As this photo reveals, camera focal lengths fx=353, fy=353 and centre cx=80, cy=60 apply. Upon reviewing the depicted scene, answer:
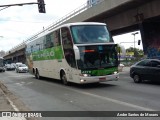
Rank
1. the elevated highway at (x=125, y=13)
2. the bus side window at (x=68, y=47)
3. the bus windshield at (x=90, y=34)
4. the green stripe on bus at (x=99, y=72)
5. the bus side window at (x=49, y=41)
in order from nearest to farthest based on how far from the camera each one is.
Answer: the green stripe on bus at (x=99, y=72), the bus windshield at (x=90, y=34), the bus side window at (x=68, y=47), the bus side window at (x=49, y=41), the elevated highway at (x=125, y=13)

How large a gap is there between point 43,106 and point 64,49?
7.54 m

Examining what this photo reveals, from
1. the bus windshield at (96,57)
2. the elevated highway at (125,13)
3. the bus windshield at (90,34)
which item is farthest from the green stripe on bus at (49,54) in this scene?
the elevated highway at (125,13)

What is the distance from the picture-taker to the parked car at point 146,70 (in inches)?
750

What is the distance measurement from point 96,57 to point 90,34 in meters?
1.34

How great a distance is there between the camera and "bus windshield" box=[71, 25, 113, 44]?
1808 cm

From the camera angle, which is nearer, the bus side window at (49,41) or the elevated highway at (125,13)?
the bus side window at (49,41)

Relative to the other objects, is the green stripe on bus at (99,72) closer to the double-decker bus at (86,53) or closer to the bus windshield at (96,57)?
the double-decker bus at (86,53)

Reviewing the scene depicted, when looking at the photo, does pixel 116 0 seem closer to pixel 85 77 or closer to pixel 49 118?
pixel 85 77

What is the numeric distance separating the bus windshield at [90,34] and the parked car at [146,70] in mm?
2902

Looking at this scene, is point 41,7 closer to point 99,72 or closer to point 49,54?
point 49,54

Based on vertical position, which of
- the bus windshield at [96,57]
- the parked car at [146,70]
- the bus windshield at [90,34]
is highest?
the bus windshield at [90,34]

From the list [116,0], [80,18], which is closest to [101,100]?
[116,0]

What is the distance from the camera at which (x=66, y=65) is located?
19500mm

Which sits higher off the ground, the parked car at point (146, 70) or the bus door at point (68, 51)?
the bus door at point (68, 51)
